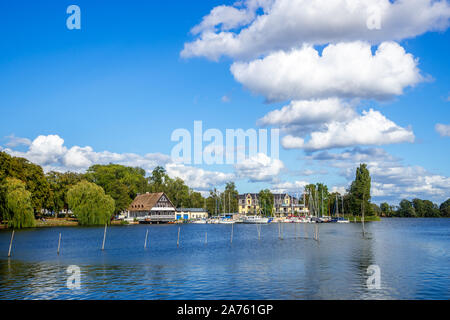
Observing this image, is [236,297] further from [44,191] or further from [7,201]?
[44,191]

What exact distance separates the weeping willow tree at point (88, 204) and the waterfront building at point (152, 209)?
41154 mm

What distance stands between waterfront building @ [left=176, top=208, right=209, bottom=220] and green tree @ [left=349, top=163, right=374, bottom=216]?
7107 centimetres

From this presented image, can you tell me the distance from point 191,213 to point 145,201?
27.5 meters

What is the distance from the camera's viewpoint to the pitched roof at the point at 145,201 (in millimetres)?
164688

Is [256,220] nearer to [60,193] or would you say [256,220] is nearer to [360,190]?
[360,190]

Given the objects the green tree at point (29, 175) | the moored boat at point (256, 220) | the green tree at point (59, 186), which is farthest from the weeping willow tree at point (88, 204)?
the moored boat at point (256, 220)

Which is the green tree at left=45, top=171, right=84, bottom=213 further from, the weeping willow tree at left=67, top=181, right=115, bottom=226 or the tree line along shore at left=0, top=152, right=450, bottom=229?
the weeping willow tree at left=67, top=181, right=115, bottom=226

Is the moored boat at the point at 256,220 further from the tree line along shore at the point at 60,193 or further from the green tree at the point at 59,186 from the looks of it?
the green tree at the point at 59,186

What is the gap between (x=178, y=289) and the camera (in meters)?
32.9

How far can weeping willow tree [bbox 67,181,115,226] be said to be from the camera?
120 metres

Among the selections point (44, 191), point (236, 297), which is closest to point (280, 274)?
point (236, 297)

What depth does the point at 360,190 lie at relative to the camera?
185 metres

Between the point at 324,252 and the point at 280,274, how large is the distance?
69.1ft

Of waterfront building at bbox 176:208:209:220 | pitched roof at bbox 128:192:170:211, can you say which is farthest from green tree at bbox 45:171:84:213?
waterfront building at bbox 176:208:209:220
